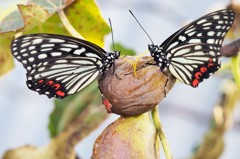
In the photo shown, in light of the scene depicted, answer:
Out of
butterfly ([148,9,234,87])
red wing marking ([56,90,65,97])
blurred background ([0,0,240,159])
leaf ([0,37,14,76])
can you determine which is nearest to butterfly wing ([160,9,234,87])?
butterfly ([148,9,234,87])

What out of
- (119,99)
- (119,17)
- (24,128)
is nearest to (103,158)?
(119,99)

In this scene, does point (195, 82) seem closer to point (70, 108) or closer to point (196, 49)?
point (196, 49)

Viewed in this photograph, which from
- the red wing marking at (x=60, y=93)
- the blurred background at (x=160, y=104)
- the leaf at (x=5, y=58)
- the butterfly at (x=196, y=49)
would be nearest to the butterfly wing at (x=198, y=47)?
the butterfly at (x=196, y=49)

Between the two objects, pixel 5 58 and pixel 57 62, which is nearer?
pixel 57 62

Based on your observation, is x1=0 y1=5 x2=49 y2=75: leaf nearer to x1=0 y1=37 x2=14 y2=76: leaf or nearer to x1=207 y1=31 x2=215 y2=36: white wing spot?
x1=0 y1=37 x2=14 y2=76: leaf

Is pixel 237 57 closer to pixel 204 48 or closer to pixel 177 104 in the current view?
pixel 204 48

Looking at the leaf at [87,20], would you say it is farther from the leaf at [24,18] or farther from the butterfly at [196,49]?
the butterfly at [196,49]

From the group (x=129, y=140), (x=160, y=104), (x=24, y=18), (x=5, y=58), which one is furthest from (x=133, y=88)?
(x=160, y=104)
